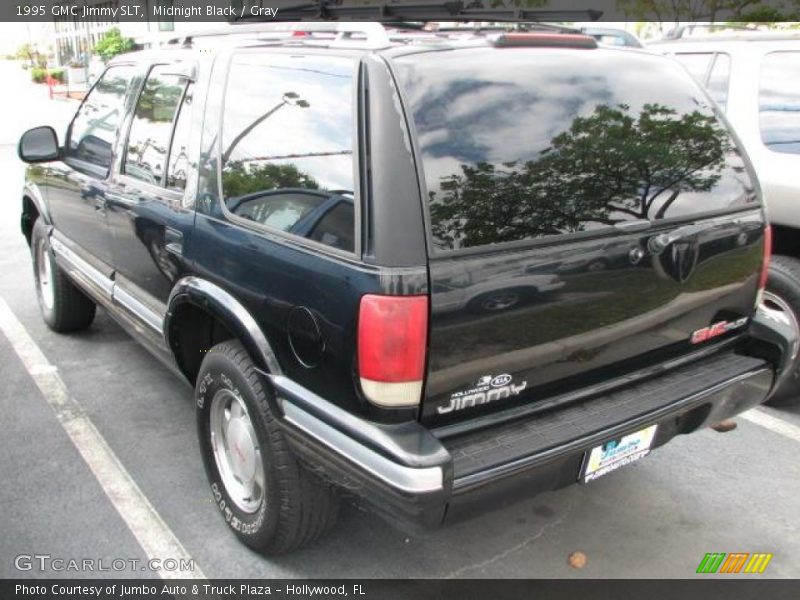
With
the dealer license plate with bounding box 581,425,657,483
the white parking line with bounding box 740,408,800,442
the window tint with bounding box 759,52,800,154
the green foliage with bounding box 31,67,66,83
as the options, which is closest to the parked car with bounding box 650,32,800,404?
the window tint with bounding box 759,52,800,154

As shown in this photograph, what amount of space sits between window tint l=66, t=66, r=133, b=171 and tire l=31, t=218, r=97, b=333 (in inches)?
30.4

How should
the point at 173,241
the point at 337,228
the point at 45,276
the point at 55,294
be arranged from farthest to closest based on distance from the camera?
the point at 45,276
the point at 55,294
the point at 173,241
the point at 337,228

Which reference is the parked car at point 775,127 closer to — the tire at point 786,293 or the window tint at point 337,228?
the tire at point 786,293

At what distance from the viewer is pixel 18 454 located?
3.44 meters

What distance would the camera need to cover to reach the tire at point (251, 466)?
2432 millimetres

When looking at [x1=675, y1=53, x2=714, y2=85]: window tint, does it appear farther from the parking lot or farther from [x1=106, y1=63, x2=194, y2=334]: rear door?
[x1=106, y1=63, x2=194, y2=334]: rear door

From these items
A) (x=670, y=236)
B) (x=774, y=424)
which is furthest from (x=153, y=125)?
(x=774, y=424)

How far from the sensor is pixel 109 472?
3299mm

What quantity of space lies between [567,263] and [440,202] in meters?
0.48

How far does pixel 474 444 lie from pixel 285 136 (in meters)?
1.22

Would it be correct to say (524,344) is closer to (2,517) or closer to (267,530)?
(267,530)

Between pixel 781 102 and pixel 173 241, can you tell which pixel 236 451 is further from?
pixel 781 102

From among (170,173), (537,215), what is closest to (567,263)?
(537,215)

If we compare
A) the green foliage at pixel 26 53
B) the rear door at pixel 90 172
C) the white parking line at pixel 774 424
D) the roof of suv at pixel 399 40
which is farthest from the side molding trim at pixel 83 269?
the green foliage at pixel 26 53
